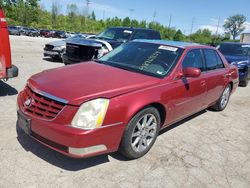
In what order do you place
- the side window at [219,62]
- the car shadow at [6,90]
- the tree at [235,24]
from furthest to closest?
the tree at [235,24] < the car shadow at [6,90] < the side window at [219,62]

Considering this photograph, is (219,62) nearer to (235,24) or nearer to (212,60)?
(212,60)

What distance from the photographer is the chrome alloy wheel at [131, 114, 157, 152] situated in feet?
11.4

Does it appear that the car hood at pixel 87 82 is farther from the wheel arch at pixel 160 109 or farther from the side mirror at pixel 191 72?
the side mirror at pixel 191 72

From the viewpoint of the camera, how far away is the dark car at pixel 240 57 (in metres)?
9.80

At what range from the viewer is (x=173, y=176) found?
10.7 ft

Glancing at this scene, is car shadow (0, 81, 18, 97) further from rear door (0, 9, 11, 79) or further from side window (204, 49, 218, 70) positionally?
side window (204, 49, 218, 70)

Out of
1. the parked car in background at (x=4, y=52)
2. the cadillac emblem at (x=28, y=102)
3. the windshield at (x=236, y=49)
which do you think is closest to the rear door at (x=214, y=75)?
the cadillac emblem at (x=28, y=102)

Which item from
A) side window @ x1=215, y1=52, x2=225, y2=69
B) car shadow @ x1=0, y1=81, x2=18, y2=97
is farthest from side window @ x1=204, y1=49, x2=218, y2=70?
car shadow @ x1=0, y1=81, x2=18, y2=97

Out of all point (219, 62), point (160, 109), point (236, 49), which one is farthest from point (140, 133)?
point (236, 49)

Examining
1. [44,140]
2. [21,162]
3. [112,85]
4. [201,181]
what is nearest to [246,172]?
[201,181]

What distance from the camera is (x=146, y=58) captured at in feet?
14.1

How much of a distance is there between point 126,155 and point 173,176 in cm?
65

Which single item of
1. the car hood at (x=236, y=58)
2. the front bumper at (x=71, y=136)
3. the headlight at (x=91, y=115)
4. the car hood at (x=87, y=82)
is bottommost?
the front bumper at (x=71, y=136)

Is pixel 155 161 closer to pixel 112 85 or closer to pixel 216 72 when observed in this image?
pixel 112 85
